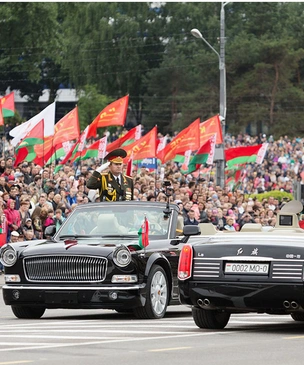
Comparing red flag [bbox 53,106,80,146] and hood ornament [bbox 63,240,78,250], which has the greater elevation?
red flag [bbox 53,106,80,146]

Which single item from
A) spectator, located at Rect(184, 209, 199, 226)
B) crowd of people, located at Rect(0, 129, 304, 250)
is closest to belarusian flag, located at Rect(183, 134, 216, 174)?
crowd of people, located at Rect(0, 129, 304, 250)

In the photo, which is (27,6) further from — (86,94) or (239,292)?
(239,292)

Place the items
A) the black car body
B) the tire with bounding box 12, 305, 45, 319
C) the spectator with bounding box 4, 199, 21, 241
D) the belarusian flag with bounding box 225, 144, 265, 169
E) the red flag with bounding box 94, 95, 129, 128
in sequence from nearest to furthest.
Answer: the black car body → the tire with bounding box 12, 305, 45, 319 → the spectator with bounding box 4, 199, 21, 241 → the red flag with bounding box 94, 95, 129, 128 → the belarusian flag with bounding box 225, 144, 265, 169

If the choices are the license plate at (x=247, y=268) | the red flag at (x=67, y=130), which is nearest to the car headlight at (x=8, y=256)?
the license plate at (x=247, y=268)

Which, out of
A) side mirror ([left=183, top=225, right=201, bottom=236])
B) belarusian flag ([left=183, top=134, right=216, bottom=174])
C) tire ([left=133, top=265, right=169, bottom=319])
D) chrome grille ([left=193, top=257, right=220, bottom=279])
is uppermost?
belarusian flag ([left=183, top=134, right=216, bottom=174])

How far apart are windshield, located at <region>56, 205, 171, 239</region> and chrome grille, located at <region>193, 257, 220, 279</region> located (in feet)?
9.76

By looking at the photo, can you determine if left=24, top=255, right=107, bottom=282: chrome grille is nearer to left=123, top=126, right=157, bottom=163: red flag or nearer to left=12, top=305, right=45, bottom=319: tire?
left=12, top=305, right=45, bottom=319: tire

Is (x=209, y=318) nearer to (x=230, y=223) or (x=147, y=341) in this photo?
(x=147, y=341)

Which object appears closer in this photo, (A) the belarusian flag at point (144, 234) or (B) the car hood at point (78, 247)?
(B) the car hood at point (78, 247)

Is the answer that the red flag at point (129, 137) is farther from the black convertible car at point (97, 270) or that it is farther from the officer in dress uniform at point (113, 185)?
the black convertible car at point (97, 270)

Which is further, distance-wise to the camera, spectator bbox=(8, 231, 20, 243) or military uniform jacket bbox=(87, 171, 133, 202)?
spectator bbox=(8, 231, 20, 243)

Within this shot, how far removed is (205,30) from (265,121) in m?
11.1

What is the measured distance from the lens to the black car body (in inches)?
509

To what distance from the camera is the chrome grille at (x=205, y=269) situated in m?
13.3
